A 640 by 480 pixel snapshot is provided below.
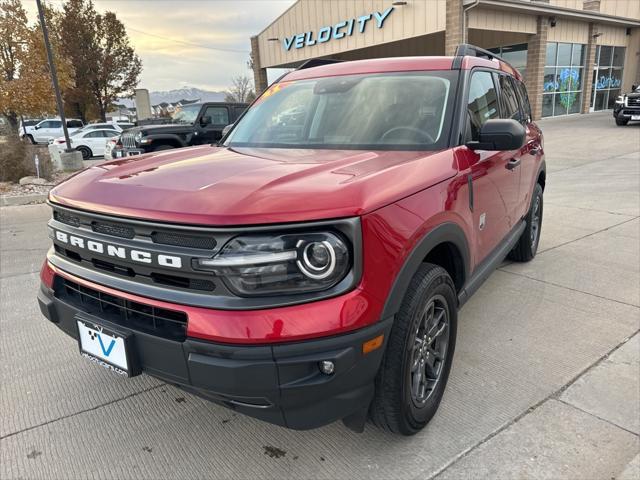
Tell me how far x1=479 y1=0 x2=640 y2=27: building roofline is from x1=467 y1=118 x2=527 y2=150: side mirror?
16.4 meters

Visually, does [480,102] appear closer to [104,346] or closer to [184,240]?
[184,240]

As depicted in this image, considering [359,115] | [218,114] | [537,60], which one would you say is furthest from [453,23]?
[359,115]

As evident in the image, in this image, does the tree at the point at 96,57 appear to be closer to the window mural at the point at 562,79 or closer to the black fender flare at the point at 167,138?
the black fender flare at the point at 167,138

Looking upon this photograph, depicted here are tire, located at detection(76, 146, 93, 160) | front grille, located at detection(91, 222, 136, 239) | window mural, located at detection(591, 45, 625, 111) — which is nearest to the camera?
front grille, located at detection(91, 222, 136, 239)

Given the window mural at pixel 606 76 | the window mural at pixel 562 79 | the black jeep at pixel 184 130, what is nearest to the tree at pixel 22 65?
the black jeep at pixel 184 130

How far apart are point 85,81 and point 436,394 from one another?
3524 cm

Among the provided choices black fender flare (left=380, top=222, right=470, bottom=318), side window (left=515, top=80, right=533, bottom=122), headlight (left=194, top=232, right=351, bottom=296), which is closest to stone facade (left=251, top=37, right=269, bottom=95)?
side window (left=515, top=80, right=533, bottom=122)

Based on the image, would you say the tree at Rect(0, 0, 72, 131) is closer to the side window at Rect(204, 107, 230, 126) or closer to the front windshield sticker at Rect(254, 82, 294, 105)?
the side window at Rect(204, 107, 230, 126)

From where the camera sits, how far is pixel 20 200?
8.77 m

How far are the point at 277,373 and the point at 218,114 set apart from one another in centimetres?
1055

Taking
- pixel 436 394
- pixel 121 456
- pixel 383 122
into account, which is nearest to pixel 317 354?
pixel 436 394

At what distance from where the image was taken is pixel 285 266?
1741 millimetres

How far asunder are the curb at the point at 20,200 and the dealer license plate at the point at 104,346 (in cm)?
780

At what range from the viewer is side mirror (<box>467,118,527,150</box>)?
2576mm
